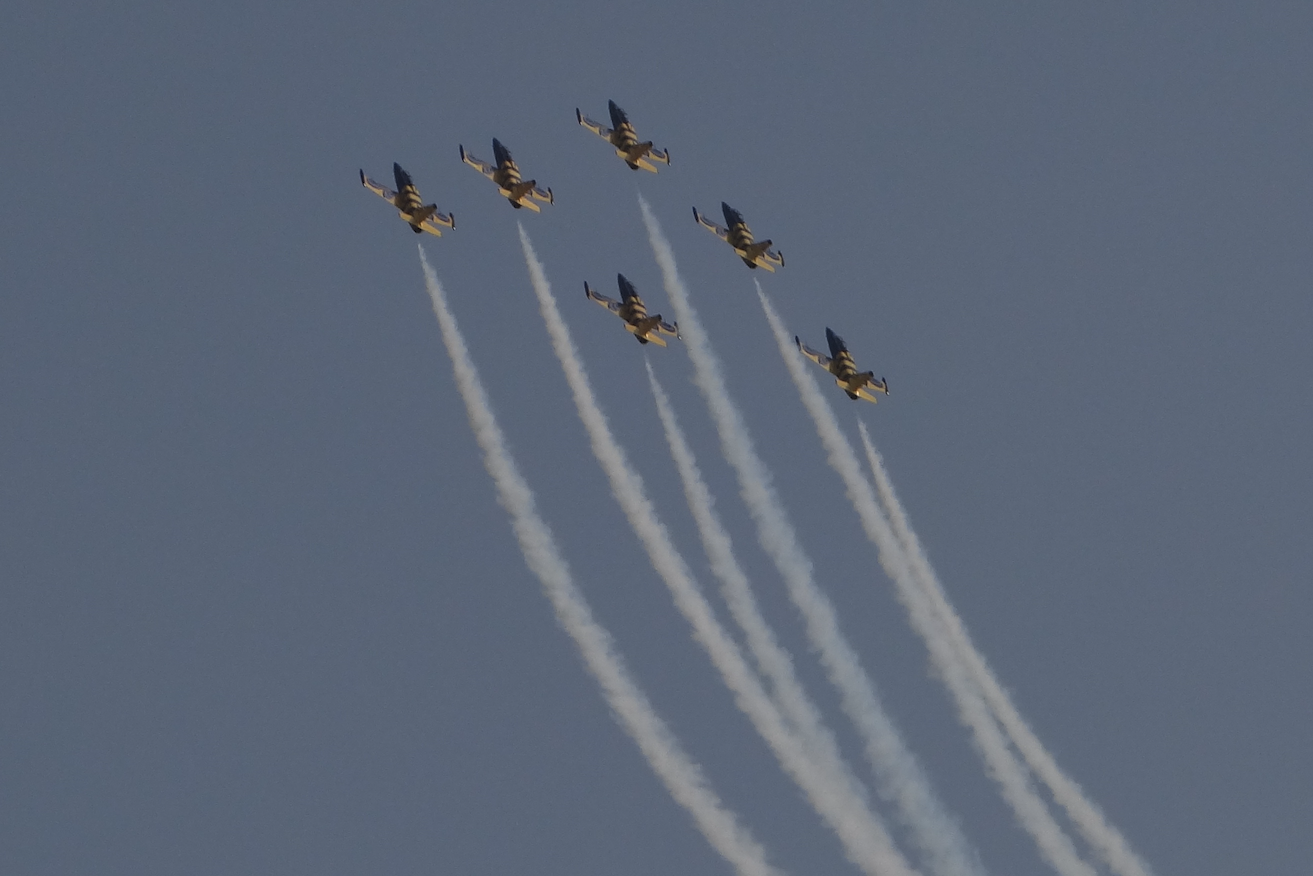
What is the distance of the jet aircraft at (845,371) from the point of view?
129 meters

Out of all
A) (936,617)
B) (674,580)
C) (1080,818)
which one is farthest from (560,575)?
(1080,818)

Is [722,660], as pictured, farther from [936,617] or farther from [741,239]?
[741,239]

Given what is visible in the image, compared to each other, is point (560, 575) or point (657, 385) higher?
point (657, 385)

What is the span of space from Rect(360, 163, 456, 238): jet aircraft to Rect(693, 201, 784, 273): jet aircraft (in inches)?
559

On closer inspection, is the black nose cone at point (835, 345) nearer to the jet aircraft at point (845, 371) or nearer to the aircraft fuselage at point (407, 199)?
the jet aircraft at point (845, 371)

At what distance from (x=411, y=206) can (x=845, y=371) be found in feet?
80.9

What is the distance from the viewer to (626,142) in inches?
5330

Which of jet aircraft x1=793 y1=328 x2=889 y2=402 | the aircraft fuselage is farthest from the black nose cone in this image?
the aircraft fuselage

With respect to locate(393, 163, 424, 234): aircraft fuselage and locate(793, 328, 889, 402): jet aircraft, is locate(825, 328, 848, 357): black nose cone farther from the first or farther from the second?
→ locate(393, 163, 424, 234): aircraft fuselage

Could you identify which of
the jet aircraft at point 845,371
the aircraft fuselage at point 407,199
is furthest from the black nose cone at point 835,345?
the aircraft fuselage at point 407,199

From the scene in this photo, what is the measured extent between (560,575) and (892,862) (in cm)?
2154

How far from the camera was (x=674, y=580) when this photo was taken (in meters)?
118

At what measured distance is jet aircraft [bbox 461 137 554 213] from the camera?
133 m

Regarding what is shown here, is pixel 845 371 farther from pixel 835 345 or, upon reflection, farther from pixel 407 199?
pixel 407 199
